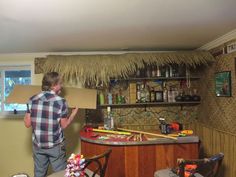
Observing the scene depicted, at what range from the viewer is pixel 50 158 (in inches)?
108

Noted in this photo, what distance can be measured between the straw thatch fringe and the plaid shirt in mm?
1098

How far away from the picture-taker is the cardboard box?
333 cm

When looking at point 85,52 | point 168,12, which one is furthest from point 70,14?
point 85,52

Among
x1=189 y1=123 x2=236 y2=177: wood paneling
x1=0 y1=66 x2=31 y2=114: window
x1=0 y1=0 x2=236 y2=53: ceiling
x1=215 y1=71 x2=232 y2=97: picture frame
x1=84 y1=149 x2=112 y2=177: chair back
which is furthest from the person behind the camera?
x1=0 y1=66 x2=31 y2=114: window

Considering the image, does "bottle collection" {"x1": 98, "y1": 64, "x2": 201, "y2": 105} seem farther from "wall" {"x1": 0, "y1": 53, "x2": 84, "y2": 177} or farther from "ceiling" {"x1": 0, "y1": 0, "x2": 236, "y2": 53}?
"wall" {"x1": 0, "y1": 53, "x2": 84, "y2": 177}

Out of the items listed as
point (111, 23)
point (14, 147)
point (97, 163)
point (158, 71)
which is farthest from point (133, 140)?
point (14, 147)

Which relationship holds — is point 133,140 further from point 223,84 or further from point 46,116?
point 223,84

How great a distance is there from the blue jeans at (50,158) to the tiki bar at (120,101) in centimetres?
1

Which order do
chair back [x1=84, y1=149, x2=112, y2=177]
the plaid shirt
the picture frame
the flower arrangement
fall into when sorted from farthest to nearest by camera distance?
the picture frame, the plaid shirt, chair back [x1=84, y1=149, x2=112, y2=177], the flower arrangement

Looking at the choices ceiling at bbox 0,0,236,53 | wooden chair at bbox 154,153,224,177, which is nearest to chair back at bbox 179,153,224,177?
wooden chair at bbox 154,153,224,177

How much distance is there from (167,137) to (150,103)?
139cm

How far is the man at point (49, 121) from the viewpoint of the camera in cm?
263

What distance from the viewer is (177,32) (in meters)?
3.04

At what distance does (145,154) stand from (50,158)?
1014mm
